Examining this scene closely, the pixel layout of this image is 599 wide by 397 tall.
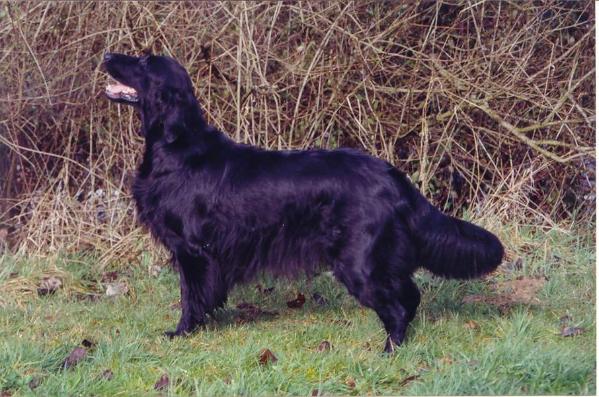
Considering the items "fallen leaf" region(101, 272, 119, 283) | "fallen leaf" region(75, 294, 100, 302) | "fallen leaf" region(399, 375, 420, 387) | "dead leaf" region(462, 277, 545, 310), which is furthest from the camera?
"fallen leaf" region(101, 272, 119, 283)

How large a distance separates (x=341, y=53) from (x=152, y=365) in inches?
127

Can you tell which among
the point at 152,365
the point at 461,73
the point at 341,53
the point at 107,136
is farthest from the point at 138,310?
the point at 461,73

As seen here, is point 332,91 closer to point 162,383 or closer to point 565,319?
point 565,319

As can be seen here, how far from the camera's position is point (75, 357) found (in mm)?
3861

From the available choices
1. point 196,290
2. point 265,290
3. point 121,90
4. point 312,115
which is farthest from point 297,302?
point 121,90

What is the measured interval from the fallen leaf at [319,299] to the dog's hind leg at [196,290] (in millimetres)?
924

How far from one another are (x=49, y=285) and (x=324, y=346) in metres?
2.39

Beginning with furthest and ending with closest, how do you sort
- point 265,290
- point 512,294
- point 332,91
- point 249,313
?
point 332,91, point 265,290, point 512,294, point 249,313

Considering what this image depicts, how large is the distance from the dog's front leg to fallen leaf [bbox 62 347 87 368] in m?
0.71

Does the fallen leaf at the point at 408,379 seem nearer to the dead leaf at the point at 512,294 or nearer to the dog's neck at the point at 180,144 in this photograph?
the dead leaf at the point at 512,294

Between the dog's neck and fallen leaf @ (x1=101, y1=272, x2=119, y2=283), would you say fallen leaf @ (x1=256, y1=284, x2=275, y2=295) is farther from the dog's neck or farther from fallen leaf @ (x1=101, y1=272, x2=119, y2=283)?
the dog's neck

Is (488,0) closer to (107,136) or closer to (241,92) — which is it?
(241,92)

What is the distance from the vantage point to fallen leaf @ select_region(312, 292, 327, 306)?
5332 millimetres

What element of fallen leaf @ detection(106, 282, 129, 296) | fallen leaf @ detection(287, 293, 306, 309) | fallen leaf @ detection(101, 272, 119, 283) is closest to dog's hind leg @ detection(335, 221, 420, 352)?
fallen leaf @ detection(287, 293, 306, 309)
